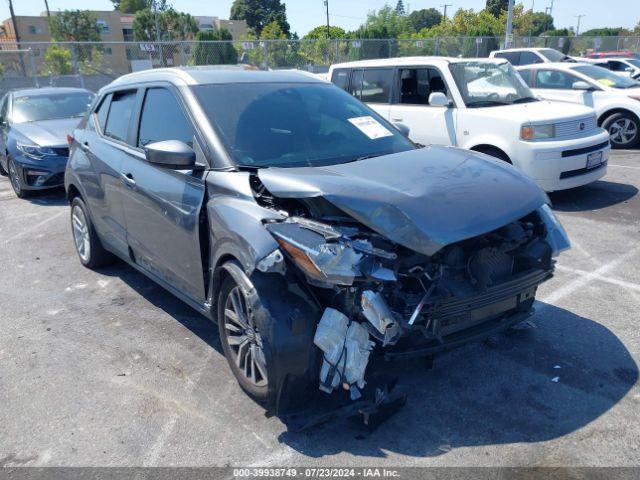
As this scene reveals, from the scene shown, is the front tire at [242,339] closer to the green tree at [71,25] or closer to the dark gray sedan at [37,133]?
the dark gray sedan at [37,133]

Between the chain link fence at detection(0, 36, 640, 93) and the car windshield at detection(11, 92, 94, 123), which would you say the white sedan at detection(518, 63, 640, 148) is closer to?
the car windshield at detection(11, 92, 94, 123)

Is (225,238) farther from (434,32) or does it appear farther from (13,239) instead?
(434,32)

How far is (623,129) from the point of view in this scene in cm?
1089

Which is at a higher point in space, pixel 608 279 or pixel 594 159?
pixel 594 159

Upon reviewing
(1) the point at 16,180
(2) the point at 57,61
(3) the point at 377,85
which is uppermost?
(2) the point at 57,61

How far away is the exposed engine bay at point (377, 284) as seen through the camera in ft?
9.18

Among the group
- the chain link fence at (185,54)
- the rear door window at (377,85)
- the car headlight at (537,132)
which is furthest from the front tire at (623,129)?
the chain link fence at (185,54)

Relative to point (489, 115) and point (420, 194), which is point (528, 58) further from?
point (420, 194)

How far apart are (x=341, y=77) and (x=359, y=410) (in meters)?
7.13

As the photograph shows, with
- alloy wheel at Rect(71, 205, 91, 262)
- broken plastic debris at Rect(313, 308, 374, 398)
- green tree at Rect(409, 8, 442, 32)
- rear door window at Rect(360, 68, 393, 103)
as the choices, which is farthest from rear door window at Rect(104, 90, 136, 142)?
green tree at Rect(409, 8, 442, 32)

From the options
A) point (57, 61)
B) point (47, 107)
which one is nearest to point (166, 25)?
point (57, 61)

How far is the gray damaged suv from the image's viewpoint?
2.84 meters

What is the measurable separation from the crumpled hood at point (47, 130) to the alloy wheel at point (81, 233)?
353 centimetres

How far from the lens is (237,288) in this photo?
3193 millimetres
